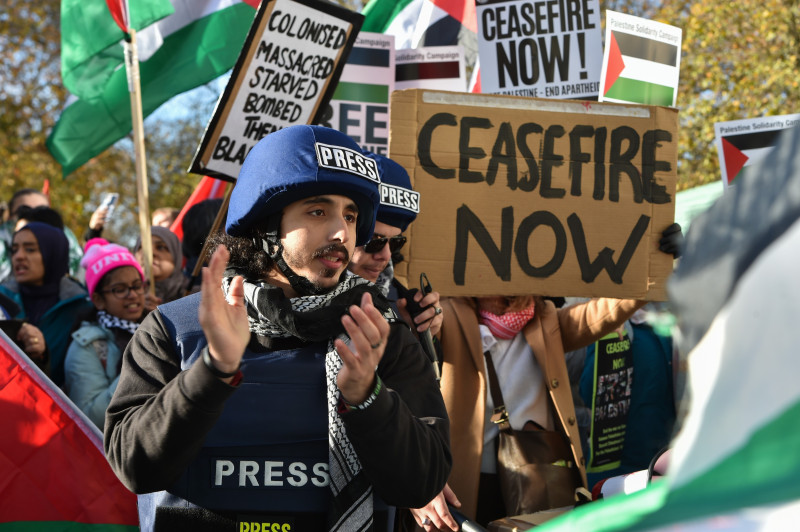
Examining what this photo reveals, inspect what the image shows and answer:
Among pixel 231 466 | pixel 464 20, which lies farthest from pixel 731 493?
pixel 464 20

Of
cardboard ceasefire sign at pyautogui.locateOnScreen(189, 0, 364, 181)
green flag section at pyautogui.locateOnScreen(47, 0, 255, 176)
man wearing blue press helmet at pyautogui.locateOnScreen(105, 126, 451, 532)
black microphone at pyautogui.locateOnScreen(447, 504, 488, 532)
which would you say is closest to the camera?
man wearing blue press helmet at pyautogui.locateOnScreen(105, 126, 451, 532)

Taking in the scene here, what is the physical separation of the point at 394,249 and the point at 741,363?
265cm

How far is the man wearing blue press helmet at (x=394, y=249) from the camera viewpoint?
3.22 meters

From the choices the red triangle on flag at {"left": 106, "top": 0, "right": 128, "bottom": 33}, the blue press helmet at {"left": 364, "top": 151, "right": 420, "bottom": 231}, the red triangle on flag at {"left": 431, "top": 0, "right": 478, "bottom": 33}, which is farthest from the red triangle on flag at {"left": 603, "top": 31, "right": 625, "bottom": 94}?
the red triangle on flag at {"left": 106, "top": 0, "right": 128, "bottom": 33}

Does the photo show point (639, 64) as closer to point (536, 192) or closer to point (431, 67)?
point (431, 67)

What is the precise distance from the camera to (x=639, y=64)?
203 inches

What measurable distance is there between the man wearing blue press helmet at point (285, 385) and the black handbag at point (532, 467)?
1.40 meters

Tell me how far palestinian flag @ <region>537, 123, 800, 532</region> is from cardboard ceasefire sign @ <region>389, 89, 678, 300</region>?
2.58 m

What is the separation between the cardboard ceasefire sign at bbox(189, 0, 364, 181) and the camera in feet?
14.0

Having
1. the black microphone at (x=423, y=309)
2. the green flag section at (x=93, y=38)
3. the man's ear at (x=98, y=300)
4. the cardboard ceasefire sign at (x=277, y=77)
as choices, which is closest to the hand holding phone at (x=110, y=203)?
the green flag section at (x=93, y=38)

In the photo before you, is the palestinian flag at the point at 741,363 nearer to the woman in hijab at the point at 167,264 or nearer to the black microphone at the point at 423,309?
the black microphone at the point at 423,309

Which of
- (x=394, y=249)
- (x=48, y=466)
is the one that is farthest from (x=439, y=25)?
(x=48, y=466)

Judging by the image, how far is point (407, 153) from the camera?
3.51 meters

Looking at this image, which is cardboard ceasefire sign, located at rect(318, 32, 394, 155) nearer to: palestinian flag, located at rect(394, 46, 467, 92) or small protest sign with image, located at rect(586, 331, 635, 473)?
palestinian flag, located at rect(394, 46, 467, 92)
